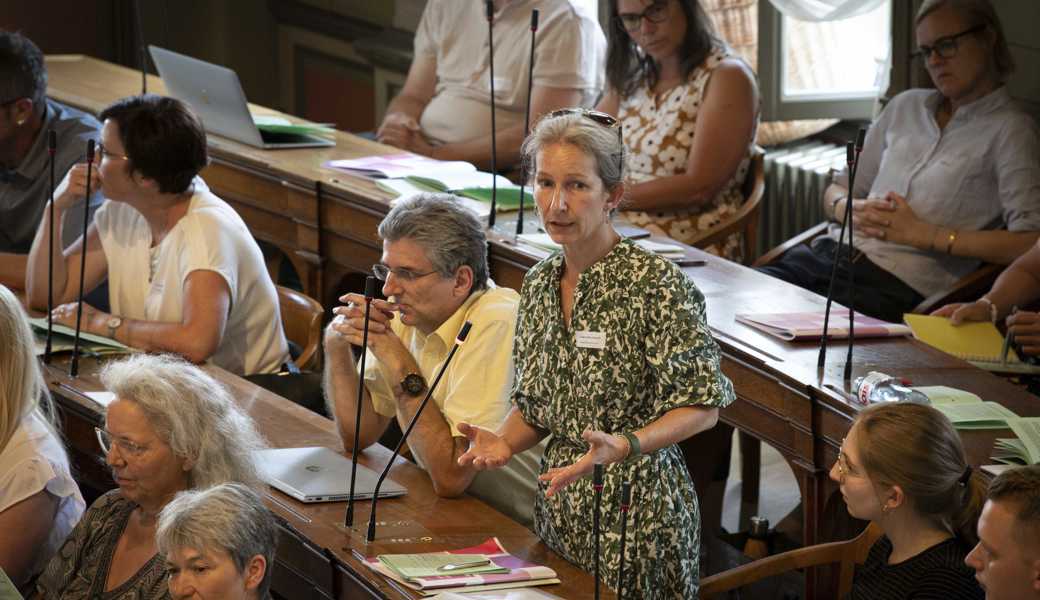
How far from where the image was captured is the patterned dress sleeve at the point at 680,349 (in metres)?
2.37

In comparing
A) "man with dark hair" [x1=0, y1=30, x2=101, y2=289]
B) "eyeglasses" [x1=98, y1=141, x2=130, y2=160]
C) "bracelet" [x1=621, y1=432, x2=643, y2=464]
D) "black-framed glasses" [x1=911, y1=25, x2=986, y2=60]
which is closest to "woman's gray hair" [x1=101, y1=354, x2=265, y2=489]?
"bracelet" [x1=621, y1=432, x2=643, y2=464]

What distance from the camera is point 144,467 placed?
2.69m

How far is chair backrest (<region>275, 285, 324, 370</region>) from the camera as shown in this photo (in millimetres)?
3814

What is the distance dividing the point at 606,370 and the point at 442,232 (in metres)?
0.57

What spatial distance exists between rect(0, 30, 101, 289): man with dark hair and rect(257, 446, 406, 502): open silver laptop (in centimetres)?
182

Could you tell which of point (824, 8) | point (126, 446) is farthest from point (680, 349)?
point (824, 8)

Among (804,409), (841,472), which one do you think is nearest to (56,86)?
(804,409)

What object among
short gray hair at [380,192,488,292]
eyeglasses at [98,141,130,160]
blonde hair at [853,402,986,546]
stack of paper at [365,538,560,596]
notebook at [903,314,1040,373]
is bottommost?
stack of paper at [365,538,560,596]

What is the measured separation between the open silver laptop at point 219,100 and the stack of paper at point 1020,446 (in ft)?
9.35

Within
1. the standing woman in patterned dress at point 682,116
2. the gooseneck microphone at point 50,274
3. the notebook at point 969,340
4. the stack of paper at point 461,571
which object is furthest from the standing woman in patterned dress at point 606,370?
the standing woman in patterned dress at point 682,116

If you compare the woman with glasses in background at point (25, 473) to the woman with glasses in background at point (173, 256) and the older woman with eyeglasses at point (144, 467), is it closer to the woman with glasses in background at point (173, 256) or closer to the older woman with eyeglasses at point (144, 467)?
the older woman with eyeglasses at point (144, 467)

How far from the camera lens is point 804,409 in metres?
2.97

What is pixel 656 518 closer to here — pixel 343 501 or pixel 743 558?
pixel 343 501

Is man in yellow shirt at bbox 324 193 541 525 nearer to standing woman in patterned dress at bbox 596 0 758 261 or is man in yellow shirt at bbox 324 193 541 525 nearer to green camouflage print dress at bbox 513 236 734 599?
green camouflage print dress at bbox 513 236 734 599
